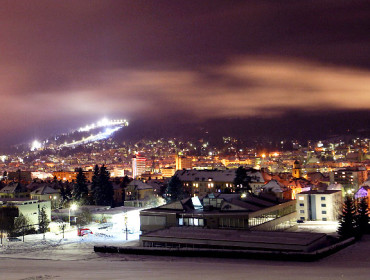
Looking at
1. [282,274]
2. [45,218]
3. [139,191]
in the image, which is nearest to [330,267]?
[282,274]


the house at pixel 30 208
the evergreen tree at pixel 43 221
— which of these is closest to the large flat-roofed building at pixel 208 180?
the house at pixel 30 208

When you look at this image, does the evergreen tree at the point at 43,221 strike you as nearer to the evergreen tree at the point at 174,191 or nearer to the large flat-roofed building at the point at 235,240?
the large flat-roofed building at the point at 235,240

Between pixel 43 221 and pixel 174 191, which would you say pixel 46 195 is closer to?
pixel 174 191

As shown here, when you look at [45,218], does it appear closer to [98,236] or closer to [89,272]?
[98,236]

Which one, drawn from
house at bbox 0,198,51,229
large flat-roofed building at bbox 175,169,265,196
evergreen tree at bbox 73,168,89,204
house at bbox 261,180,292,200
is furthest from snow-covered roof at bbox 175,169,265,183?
house at bbox 0,198,51,229

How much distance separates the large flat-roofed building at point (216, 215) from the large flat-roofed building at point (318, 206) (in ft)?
23.1

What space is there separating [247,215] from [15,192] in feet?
120

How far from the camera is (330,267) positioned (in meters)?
16.5

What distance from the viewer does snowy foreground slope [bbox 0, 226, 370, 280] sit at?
15.0m

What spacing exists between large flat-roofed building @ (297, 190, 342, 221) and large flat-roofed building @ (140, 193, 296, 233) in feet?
23.1

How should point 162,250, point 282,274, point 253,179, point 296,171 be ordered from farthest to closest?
point 296,171, point 253,179, point 162,250, point 282,274

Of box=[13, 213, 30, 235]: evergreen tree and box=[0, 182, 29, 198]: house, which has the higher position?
box=[0, 182, 29, 198]: house

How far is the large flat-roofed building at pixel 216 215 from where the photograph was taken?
1115 inches

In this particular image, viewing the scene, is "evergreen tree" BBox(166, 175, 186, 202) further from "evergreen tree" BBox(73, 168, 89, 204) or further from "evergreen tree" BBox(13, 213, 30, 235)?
"evergreen tree" BBox(13, 213, 30, 235)
